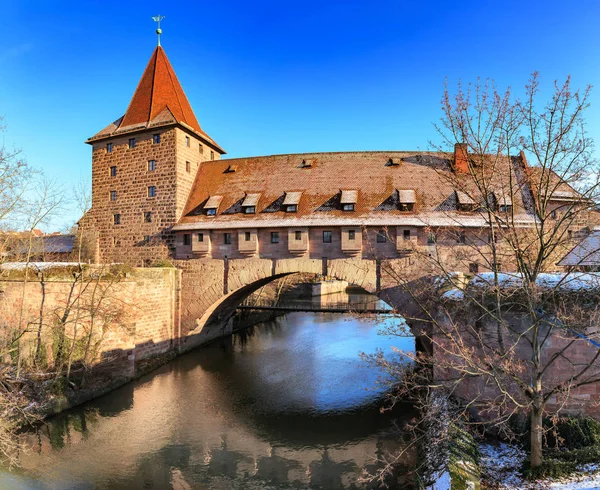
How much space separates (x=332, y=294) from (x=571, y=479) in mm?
35566

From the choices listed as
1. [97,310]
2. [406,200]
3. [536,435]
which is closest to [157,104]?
[97,310]

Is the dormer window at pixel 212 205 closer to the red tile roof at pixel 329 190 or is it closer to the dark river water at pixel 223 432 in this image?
the red tile roof at pixel 329 190

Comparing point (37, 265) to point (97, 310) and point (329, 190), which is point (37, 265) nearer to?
point (97, 310)

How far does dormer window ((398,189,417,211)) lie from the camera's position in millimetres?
15367

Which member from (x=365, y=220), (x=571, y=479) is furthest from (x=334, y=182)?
(x=571, y=479)

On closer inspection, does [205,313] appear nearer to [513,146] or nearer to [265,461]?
[265,461]

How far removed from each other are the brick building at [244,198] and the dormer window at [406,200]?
40 mm

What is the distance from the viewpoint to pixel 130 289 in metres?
15.1

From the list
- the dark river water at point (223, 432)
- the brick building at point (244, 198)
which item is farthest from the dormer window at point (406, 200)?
the dark river water at point (223, 432)

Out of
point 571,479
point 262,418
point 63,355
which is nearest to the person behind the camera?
point 571,479

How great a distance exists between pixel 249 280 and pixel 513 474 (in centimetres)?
1147

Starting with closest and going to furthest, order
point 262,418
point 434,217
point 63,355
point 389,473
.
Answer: point 389,473 < point 262,418 < point 63,355 < point 434,217

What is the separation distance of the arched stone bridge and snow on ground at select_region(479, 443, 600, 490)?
536cm

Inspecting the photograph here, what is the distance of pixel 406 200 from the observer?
15391 mm
